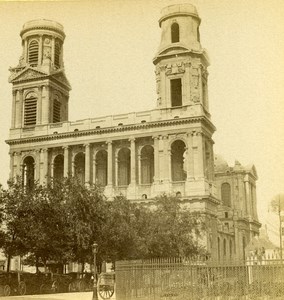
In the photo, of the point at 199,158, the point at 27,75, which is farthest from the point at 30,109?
the point at 199,158

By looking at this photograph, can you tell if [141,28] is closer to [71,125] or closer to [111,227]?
[111,227]

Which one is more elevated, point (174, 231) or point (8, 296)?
point (174, 231)

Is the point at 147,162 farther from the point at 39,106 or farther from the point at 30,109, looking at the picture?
the point at 30,109

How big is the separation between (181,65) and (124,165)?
917cm

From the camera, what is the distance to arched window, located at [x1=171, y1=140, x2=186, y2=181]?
44938 mm

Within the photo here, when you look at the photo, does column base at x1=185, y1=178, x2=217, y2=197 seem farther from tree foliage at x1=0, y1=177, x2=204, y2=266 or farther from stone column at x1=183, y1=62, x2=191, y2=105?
tree foliage at x1=0, y1=177, x2=204, y2=266

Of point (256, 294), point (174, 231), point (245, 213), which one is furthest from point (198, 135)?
point (256, 294)

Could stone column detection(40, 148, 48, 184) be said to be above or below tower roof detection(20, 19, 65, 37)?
below

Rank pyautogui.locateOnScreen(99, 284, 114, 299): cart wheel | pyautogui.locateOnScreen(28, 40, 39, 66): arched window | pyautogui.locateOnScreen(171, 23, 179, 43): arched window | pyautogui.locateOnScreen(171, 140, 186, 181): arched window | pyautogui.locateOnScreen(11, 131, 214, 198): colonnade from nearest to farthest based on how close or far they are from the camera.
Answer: pyautogui.locateOnScreen(99, 284, 114, 299): cart wheel < pyautogui.locateOnScreen(11, 131, 214, 198): colonnade < pyautogui.locateOnScreen(171, 140, 186, 181): arched window < pyautogui.locateOnScreen(171, 23, 179, 43): arched window < pyautogui.locateOnScreen(28, 40, 39, 66): arched window

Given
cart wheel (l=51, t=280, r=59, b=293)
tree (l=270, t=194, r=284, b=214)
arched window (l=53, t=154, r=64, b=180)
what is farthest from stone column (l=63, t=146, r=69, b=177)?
tree (l=270, t=194, r=284, b=214)

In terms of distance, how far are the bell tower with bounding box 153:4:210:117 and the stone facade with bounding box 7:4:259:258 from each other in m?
0.08

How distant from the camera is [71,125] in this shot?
48219 mm

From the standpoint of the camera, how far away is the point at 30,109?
166 feet

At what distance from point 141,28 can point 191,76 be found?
2250cm
